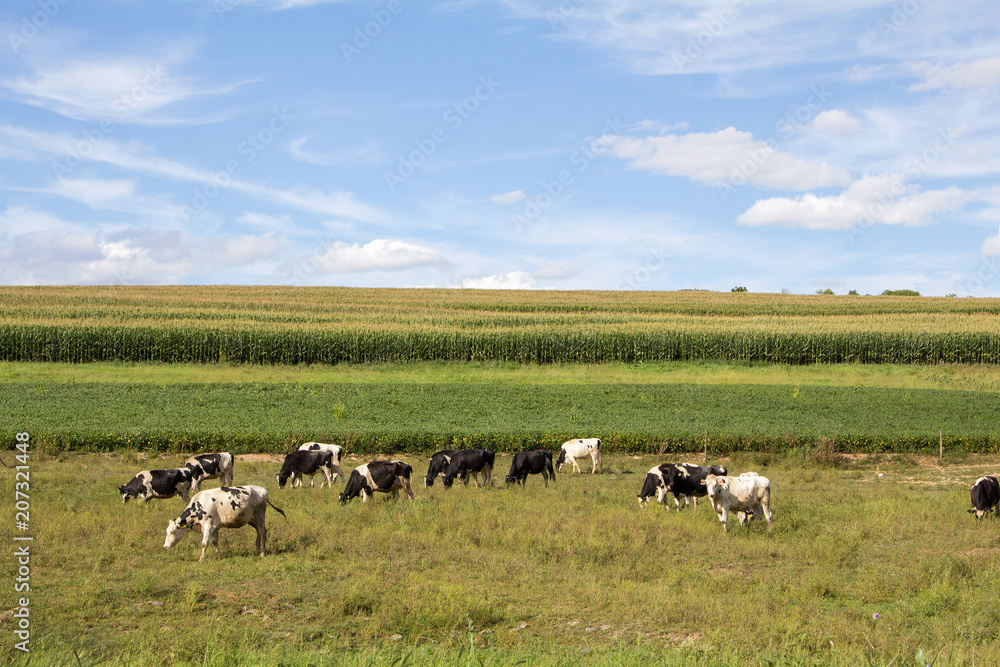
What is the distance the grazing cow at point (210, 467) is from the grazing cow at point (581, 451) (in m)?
9.59

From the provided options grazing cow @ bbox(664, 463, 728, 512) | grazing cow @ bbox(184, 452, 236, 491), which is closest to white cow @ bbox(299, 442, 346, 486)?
grazing cow @ bbox(184, 452, 236, 491)

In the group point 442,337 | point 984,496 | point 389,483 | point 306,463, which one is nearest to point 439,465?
point 389,483

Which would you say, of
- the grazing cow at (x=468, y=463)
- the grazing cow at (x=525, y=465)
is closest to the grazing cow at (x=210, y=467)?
the grazing cow at (x=468, y=463)

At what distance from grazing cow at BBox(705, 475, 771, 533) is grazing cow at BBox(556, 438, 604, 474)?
7.58m

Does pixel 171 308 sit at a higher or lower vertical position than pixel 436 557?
higher

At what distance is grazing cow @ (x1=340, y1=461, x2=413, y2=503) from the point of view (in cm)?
1703

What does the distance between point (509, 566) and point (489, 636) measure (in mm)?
2959

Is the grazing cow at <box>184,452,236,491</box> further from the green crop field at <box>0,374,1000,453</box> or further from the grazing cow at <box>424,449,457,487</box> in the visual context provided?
the green crop field at <box>0,374,1000,453</box>

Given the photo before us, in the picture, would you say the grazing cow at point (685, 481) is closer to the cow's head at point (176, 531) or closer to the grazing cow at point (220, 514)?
the grazing cow at point (220, 514)

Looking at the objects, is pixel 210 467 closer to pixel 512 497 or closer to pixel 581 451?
pixel 512 497

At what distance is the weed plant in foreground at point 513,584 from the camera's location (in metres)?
8.20

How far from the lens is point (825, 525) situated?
15047 millimetres

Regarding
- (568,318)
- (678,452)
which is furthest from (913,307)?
(678,452)

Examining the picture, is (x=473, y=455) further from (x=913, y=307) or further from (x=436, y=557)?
(x=913, y=307)
